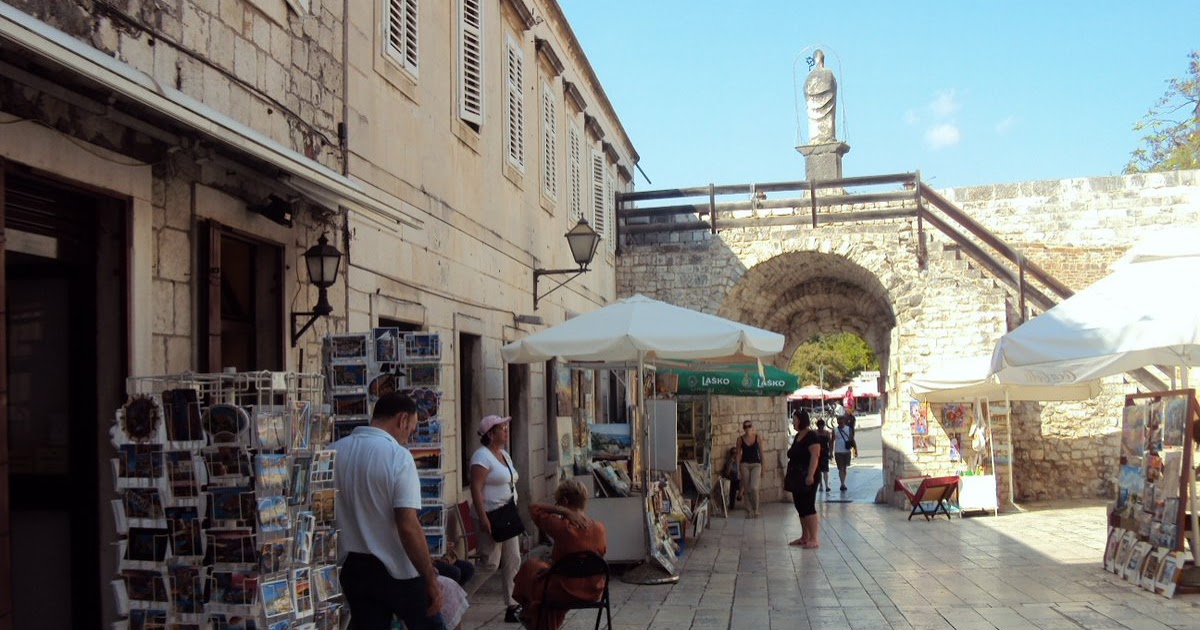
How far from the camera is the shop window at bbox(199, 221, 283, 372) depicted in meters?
5.83

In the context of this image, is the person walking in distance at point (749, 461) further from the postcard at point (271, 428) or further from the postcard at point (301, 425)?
the postcard at point (271, 428)

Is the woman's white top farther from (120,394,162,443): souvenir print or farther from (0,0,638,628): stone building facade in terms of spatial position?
(120,394,162,443): souvenir print

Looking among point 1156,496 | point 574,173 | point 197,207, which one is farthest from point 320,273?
point 574,173

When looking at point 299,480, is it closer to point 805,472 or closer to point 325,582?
point 325,582

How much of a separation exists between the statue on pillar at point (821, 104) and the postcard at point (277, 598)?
1945 centimetres

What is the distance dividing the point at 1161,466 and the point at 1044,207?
512 inches

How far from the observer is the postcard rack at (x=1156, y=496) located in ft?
26.5

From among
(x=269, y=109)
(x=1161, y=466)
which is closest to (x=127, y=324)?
(x=269, y=109)

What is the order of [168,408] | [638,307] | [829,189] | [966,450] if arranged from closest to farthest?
[168,408]
[638,307]
[966,450]
[829,189]

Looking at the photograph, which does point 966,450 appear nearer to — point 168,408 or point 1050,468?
point 1050,468

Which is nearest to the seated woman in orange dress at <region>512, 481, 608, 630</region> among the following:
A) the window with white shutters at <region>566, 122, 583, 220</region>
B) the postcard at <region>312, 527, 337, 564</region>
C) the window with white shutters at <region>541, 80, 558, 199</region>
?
the postcard at <region>312, 527, 337, 564</region>

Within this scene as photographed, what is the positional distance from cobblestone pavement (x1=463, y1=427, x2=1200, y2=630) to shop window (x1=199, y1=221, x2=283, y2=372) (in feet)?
7.76

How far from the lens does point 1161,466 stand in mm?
8477

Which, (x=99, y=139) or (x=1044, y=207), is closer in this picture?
(x=99, y=139)
